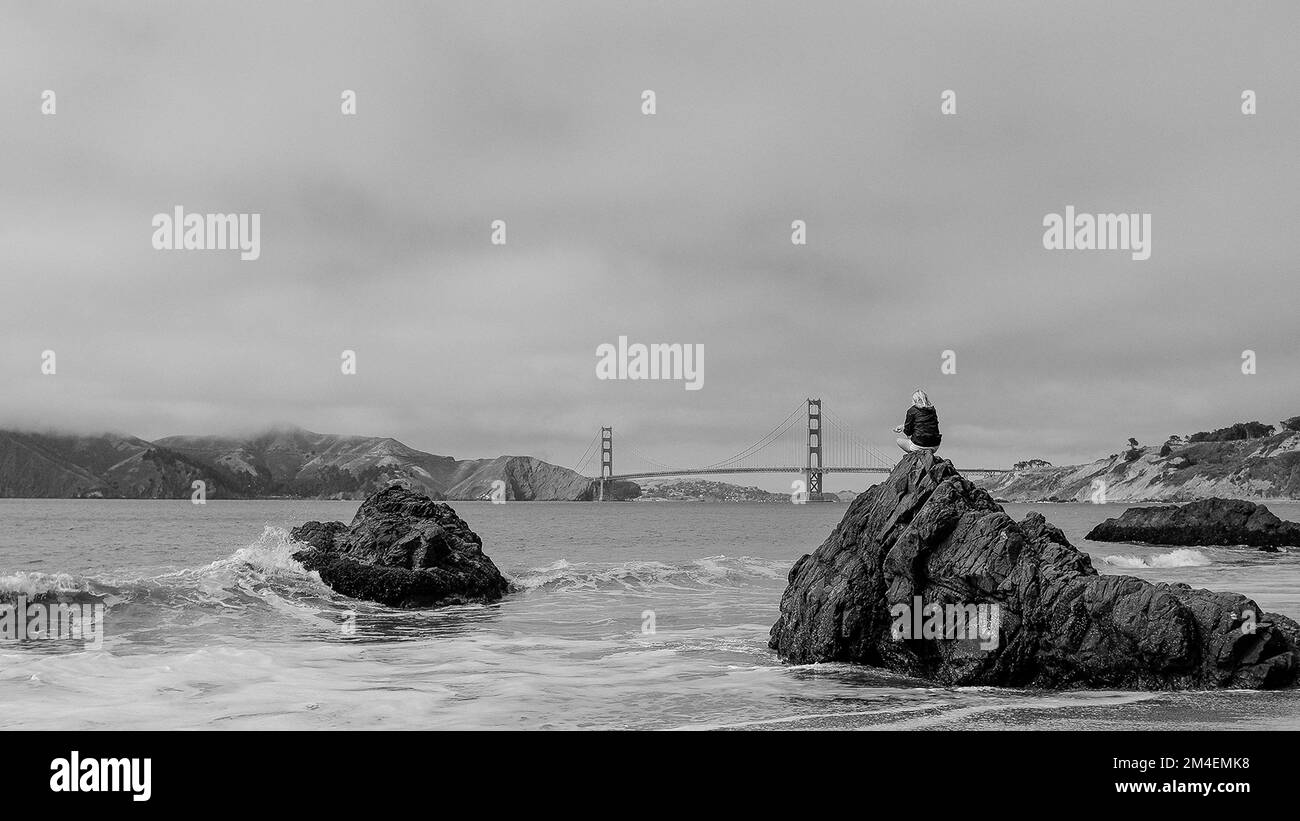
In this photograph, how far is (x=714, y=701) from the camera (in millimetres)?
13555

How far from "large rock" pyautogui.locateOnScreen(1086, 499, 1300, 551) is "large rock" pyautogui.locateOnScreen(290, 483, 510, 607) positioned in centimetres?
5552

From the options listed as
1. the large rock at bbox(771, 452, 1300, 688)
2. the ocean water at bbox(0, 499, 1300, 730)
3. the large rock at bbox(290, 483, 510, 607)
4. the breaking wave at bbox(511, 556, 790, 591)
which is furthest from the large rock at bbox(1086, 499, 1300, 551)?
the large rock at bbox(771, 452, 1300, 688)

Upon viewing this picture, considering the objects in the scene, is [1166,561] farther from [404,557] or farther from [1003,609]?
[1003,609]

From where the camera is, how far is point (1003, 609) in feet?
49.3

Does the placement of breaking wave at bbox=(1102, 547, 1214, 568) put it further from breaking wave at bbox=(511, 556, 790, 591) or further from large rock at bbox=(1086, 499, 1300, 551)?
breaking wave at bbox=(511, 556, 790, 591)

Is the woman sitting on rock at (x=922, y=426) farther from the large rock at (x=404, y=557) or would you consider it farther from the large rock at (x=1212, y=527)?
the large rock at (x=1212, y=527)

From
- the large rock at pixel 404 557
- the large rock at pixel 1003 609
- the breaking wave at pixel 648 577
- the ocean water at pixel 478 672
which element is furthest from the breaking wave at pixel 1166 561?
the large rock at pixel 1003 609

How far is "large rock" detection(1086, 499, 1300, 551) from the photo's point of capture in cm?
6562

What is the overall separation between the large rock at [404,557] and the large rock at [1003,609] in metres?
12.4

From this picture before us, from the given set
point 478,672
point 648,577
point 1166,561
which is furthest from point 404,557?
point 1166,561

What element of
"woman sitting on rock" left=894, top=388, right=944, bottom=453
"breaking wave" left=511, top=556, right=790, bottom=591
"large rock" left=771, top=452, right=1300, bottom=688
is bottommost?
"breaking wave" left=511, top=556, right=790, bottom=591

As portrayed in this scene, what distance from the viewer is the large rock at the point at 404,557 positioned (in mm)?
26438
